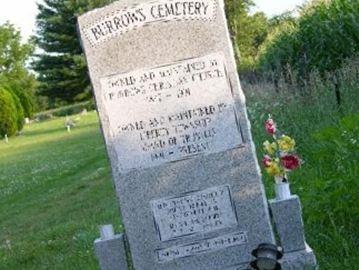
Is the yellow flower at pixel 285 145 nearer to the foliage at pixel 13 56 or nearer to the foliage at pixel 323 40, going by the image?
the foliage at pixel 323 40

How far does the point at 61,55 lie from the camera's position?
72812mm

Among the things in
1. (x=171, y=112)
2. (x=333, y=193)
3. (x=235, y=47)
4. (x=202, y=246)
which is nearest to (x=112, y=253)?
(x=202, y=246)

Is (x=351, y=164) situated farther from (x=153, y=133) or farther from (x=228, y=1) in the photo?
(x=228, y=1)

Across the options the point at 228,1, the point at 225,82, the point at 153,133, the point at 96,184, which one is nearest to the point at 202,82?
the point at 225,82

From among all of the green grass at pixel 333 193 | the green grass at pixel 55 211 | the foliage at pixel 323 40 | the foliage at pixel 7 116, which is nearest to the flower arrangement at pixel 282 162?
the green grass at pixel 333 193

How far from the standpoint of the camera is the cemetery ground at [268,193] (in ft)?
19.1

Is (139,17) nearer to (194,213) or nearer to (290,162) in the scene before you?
(194,213)

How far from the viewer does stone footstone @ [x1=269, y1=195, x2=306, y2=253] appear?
18.3 feet

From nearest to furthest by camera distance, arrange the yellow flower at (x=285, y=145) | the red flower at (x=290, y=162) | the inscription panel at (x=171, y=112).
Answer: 1. the inscription panel at (x=171, y=112)
2. the red flower at (x=290, y=162)
3. the yellow flower at (x=285, y=145)

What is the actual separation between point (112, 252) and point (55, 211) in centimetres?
684

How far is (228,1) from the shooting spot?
4966 cm

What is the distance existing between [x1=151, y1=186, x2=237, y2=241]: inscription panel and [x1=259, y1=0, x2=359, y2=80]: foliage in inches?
276

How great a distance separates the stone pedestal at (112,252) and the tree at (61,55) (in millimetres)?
65877

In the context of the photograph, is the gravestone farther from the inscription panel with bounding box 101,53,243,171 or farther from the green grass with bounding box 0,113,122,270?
the green grass with bounding box 0,113,122,270
